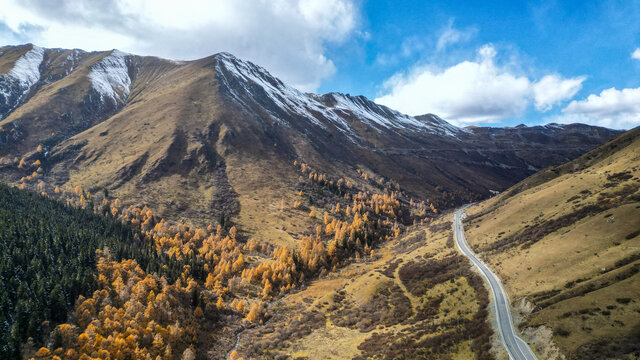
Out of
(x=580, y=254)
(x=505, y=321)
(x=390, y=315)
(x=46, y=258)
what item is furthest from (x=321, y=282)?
(x=46, y=258)

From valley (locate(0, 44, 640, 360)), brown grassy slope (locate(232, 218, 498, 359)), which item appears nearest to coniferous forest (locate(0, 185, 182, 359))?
valley (locate(0, 44, 640, 360))

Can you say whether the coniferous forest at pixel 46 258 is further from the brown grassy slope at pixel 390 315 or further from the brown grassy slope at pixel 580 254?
the brown grassy slope at pixel 580 254

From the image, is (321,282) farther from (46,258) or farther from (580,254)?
(46,258)

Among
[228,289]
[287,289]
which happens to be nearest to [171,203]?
[228,289]

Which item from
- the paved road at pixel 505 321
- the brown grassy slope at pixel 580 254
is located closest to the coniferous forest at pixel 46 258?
the paved road at pixel 505 321

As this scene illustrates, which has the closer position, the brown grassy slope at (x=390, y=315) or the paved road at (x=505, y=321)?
the paved road at (x=505, y=321)

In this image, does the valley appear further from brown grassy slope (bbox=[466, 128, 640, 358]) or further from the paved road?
the paved road
